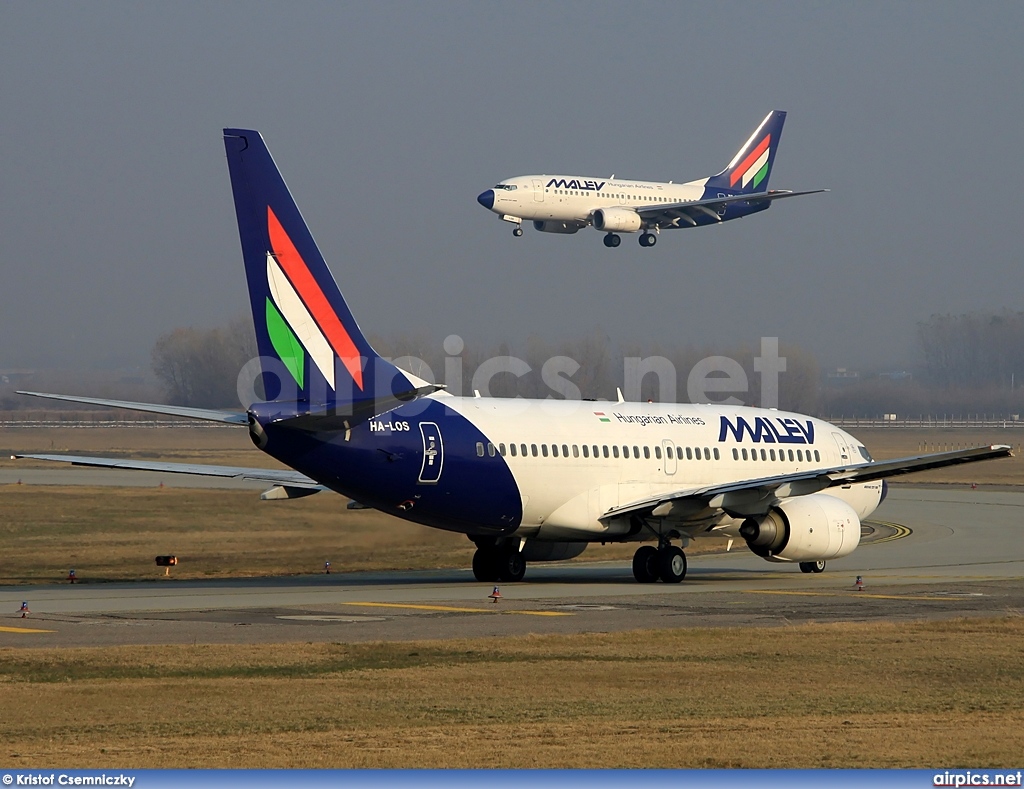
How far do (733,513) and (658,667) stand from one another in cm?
1367

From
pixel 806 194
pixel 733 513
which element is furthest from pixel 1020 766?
pixel 806 194

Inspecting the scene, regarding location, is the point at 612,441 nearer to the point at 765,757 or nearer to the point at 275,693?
the point at 275,693

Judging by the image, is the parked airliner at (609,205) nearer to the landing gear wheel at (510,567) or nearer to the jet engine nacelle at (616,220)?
the jet engine nacelle at (616,220)

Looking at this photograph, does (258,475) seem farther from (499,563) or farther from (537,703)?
(537,703)

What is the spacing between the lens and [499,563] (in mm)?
31672

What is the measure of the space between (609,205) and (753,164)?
1377 centimetres

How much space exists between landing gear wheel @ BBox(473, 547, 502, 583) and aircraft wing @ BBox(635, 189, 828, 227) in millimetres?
43447

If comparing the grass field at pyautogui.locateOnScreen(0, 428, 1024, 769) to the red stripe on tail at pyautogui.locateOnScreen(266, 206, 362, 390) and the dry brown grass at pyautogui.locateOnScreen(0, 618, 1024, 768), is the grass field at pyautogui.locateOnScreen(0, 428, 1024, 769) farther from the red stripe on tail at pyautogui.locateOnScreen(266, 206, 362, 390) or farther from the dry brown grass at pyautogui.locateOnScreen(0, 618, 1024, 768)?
the red stripe on tail at pyautogui.locateOnScreen(266, 206, 362, 390)

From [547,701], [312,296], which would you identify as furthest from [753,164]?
[547,701]

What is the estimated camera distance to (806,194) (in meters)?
67.4

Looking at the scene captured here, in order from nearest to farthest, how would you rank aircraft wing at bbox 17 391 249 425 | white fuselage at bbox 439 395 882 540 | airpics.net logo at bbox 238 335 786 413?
aircraft wing at bbox 17 391 249 425 < white fuselage at bbox 439 395 882 540 < airpics.net logo at bbox 238 335 786 413

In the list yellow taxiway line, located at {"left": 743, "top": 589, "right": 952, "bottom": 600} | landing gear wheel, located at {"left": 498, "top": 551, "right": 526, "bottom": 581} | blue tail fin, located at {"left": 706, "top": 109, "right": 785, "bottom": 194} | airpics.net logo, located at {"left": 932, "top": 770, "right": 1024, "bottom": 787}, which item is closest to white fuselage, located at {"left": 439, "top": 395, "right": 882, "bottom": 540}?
landing gear wheel, located at {"left": 498, "top": 551, "right": 526, "bottom": 581}

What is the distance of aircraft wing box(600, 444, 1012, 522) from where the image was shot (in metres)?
29.6

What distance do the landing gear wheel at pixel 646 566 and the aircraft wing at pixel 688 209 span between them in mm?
42860
